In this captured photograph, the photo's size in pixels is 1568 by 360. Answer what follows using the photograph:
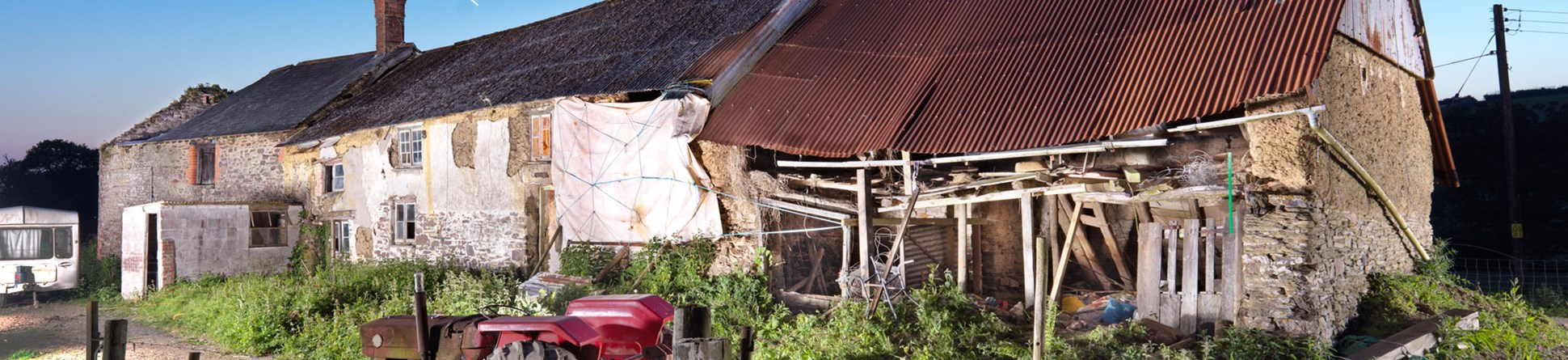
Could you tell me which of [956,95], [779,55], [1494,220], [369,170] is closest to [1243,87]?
[956,95]

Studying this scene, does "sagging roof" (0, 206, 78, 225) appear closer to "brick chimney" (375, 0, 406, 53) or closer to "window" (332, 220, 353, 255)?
"window" (332, 220, 353, 255)

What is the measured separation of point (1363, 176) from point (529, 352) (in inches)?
363

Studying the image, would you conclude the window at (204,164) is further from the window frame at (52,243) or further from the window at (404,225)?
the window at (404,225)

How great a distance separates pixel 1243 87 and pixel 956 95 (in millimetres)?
3509

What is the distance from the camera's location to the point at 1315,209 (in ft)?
32.5

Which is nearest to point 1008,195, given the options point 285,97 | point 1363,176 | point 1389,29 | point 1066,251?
point 1066,251

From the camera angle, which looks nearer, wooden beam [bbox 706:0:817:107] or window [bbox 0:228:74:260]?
wooden beam [bbox 706:0:817:107]

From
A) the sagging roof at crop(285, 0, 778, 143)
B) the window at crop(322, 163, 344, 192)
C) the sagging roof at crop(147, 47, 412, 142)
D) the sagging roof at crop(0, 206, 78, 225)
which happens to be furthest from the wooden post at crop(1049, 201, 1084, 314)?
the sagging roof at crop(0, 206, 78, 225)


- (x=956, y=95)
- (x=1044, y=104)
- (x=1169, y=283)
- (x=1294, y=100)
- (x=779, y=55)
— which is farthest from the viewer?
(x=779, y=55)

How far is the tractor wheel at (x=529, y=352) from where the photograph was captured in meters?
6.10

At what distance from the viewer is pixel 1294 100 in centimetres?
988

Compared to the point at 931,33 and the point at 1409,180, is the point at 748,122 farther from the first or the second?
the point at 1409,180

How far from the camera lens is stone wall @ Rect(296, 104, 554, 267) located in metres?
16.4

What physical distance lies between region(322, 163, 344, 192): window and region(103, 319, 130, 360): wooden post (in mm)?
14104
